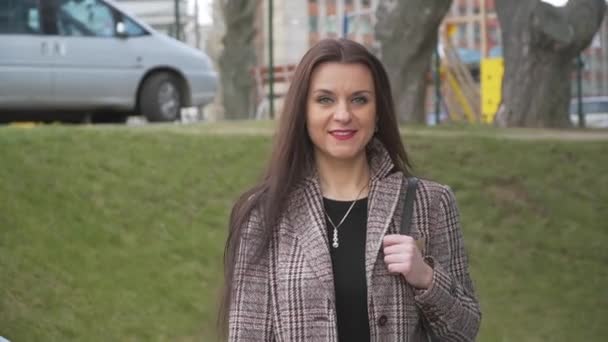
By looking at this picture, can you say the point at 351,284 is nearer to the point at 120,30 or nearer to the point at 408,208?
the point at 408,208

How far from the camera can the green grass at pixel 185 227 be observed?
871 cm

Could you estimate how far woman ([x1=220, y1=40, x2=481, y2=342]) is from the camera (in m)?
3.26

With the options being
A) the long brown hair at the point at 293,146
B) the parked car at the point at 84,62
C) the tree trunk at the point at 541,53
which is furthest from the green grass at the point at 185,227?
the long brown hair at the point at 293,146

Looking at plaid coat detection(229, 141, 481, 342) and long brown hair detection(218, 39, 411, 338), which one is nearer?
plaid coat detection(229, 141, 481, 342)

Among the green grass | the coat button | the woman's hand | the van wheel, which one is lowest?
the green grass

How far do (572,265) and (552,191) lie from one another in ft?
3.94

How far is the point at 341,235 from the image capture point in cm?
335

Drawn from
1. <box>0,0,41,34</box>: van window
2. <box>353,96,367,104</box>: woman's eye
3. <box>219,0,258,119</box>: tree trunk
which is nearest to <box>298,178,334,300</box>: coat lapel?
<box>353,96,367,104</box>: woman's eye

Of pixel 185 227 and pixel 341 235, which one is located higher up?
pixel 341 235

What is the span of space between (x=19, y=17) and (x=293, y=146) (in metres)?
11.4

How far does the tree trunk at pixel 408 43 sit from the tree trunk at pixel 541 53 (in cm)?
80

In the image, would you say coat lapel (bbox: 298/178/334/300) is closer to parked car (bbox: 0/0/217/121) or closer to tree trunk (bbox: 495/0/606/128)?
tree trunk (bbox: 495/0/606/128)

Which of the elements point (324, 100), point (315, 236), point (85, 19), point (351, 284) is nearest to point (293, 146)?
point (324, 100)

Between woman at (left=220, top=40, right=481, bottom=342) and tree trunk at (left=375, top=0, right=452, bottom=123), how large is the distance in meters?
11.0
